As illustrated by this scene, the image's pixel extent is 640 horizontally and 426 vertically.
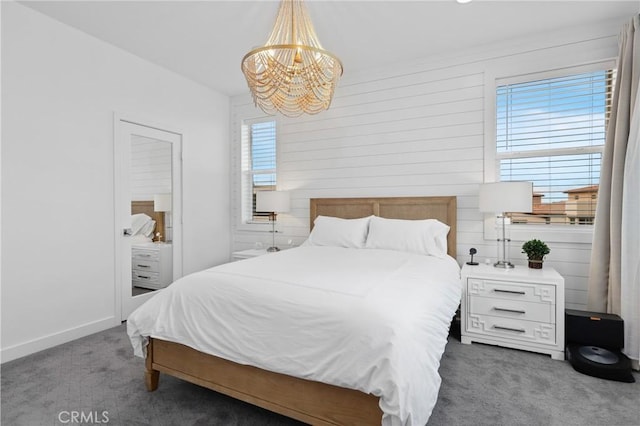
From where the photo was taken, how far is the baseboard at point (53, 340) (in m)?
2.59

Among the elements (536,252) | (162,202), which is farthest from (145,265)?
(536,252)

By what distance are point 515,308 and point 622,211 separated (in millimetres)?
1098

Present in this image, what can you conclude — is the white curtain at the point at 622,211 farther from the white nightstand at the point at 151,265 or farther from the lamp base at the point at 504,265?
the white nightstand at the point at 151,265

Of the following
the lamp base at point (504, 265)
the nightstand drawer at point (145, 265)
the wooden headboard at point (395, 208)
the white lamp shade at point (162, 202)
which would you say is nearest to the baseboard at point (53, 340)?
the nightstand drawer at point (145, 265)

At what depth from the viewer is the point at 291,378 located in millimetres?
1670

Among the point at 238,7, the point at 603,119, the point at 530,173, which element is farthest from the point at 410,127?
the point at 238,7

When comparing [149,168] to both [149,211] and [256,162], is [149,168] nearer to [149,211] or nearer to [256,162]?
[149,211]

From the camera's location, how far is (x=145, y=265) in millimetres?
3730

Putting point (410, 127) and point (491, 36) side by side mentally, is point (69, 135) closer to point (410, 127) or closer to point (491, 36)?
point (410, 127)

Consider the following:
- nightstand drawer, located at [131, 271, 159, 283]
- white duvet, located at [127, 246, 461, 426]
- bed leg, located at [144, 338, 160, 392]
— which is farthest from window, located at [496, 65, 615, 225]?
nightstand drawer, located at [131, 271, 159, 283]

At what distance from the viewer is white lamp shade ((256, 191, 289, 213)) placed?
420cm

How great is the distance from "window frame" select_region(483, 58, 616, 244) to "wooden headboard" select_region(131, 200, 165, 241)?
3.54 metres

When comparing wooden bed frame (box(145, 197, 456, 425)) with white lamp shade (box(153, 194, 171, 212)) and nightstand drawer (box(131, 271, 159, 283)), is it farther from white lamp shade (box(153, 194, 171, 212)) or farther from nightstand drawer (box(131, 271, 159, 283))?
white lamp shade (box(153, 194, 171, 212))

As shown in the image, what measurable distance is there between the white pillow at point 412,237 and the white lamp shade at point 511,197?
0.53 m
